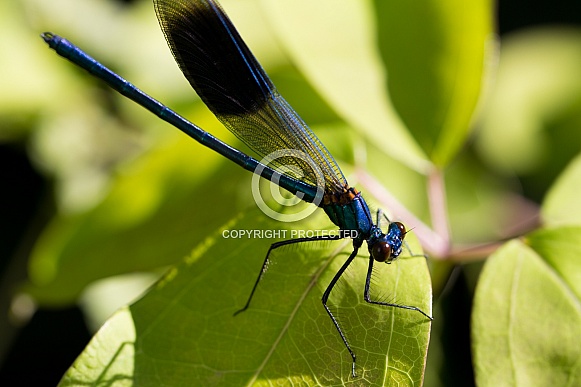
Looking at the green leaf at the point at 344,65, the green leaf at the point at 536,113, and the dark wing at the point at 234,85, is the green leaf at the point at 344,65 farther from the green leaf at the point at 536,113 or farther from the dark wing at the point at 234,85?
the green leaf at the point at 536,113

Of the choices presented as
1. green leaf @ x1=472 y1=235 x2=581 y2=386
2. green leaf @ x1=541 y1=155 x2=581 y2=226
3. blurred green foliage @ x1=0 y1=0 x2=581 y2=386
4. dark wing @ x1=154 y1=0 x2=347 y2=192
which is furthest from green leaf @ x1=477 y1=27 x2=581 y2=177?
green leaf @ x1=472 y1=235 x2=581 y2=386

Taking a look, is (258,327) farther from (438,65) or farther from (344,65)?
(438,65)

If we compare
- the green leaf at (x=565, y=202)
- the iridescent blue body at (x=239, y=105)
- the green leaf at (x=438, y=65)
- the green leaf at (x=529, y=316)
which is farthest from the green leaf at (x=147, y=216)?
the green leaf at (x=565, y=202)

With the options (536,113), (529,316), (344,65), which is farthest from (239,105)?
(536,113)

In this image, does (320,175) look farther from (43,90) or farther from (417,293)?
(43,90)

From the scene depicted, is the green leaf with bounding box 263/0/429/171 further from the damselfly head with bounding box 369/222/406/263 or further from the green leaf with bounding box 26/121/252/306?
the green leaf with bounding box 26/121/252/306

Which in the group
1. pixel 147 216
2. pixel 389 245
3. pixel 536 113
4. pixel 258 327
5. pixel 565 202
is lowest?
pixel 536 113

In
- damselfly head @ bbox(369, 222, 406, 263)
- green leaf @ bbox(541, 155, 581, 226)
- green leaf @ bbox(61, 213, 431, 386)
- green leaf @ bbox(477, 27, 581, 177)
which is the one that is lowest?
green leaf @ bbox(477, 27, 581, 177)
